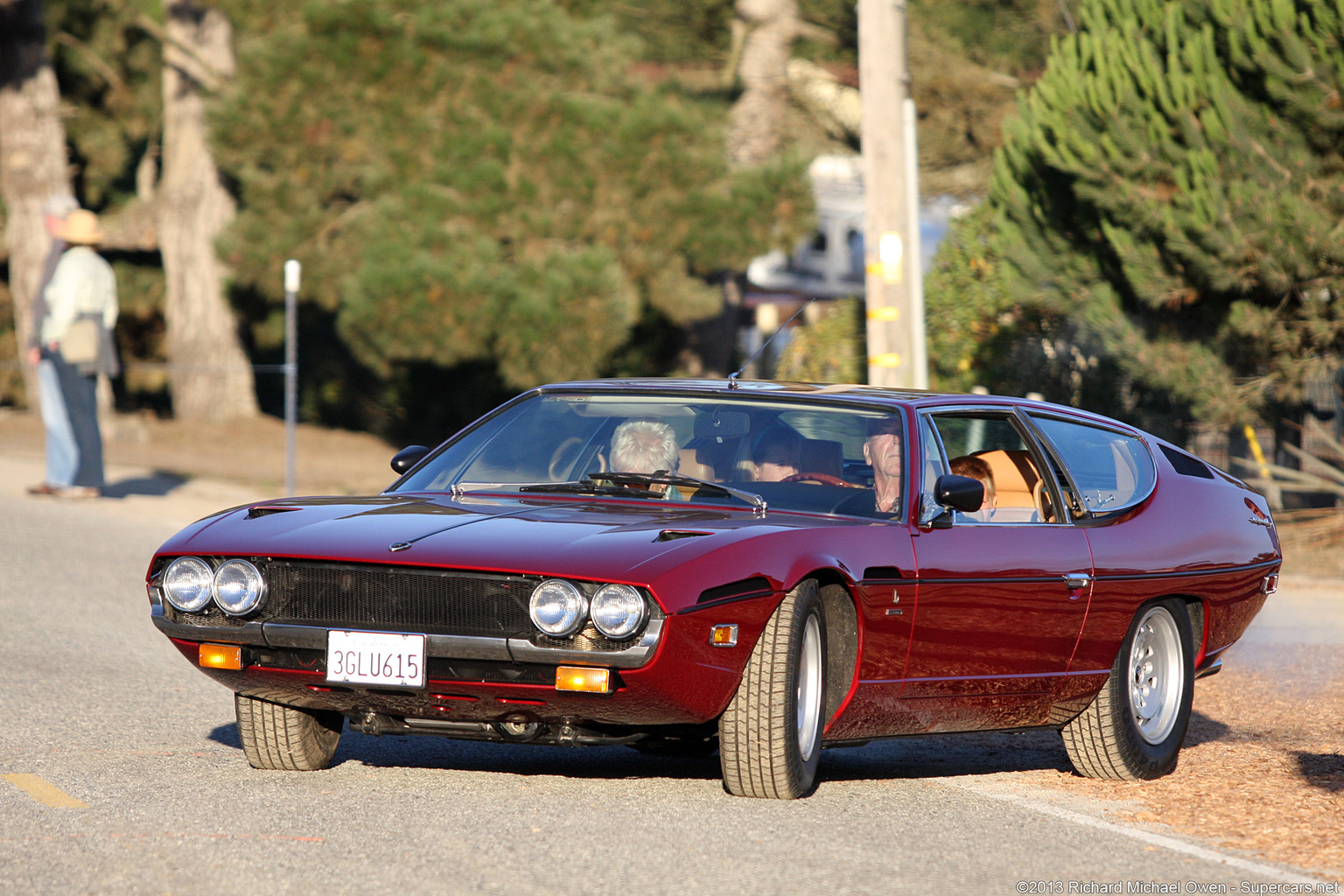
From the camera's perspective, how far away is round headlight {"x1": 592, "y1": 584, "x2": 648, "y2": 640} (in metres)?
5.04

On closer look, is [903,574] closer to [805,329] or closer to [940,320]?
[940,320]

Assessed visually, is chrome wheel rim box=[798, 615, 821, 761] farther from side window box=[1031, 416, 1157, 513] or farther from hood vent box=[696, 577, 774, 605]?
side window box=[1031, 416, 1157, 513]

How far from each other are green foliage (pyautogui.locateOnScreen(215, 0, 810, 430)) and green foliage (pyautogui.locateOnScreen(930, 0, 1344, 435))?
5.02m

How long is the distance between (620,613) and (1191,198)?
9.85 meters

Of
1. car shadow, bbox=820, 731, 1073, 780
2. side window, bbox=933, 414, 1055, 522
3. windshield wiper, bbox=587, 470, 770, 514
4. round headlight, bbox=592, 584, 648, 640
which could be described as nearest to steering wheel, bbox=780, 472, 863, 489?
windshield wiper, bbox=587, 470, 770, 514

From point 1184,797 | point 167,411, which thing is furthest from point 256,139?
point 1184,797

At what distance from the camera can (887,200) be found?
13.7 metres

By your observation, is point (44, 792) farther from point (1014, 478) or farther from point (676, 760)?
point (1014, 478)

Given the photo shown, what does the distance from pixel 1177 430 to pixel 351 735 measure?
1127 centimetres

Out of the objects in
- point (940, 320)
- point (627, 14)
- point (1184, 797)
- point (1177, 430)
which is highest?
point (627, 14)

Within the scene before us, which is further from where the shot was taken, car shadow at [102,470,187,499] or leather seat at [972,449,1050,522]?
car shadow at [102,470,187,499]

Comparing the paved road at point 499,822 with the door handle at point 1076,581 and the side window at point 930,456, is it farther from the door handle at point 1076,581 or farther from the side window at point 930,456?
the side window at point 930,456

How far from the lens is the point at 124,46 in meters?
32.8

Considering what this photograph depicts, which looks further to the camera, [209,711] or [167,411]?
[167,411]
